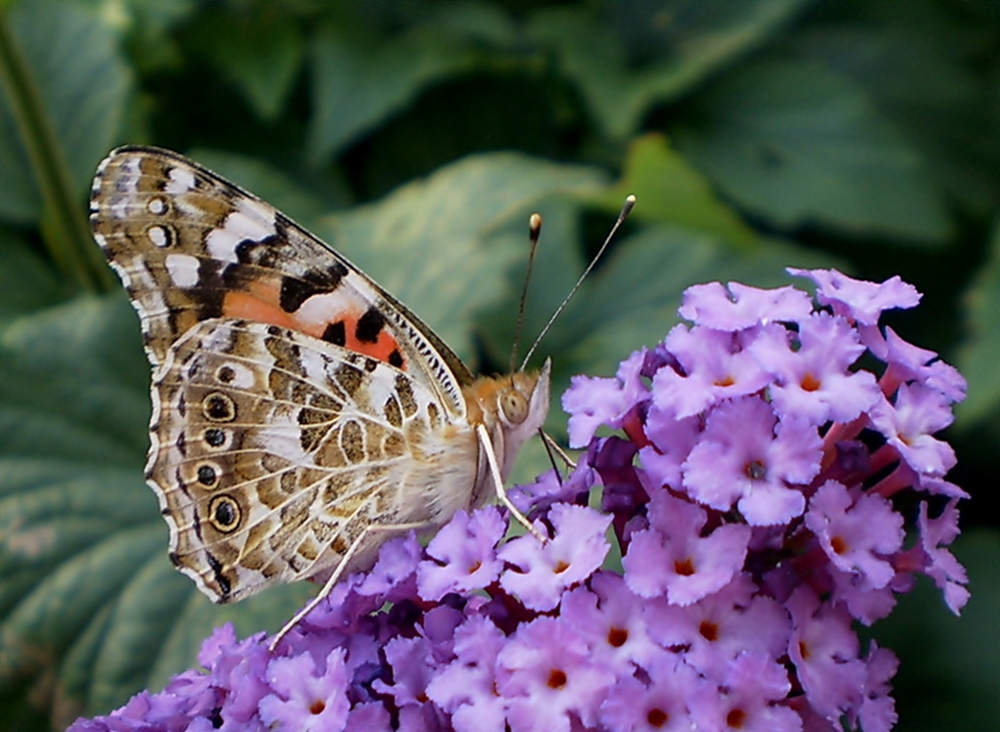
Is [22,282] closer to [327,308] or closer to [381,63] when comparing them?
[381,63]

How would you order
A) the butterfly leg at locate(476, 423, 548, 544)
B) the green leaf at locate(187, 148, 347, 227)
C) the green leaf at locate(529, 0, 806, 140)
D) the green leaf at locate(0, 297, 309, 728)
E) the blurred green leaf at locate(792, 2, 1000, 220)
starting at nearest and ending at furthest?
the butterfly leg at locate(476, 423, 548, 544)
the green leaf at locate(0, 297, 309, 728)
the green leaf at locate(187, 148, 347, 227)
the green leaf at locate(529, 0, 806, 140)
the blurred green leaf at locate(792, 2, 1000, 220)

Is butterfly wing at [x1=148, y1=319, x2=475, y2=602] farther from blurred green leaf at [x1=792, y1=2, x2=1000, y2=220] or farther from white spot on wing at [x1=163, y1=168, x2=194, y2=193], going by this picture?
blurred green leaf at [x1=792, y1=2, x2=1000, y2=220]

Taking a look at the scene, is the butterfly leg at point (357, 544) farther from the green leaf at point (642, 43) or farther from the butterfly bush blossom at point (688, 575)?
the green leaf at point (642, 43)

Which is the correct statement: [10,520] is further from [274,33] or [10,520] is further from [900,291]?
[900,291]

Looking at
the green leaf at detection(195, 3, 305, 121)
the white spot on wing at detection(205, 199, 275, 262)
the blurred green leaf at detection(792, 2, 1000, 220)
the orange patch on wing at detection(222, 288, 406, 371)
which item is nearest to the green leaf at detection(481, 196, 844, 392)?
the blurred green leaf at detection(792, 2, 1000, 220)

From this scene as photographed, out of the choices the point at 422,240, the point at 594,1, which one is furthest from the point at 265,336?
the point at 594,1

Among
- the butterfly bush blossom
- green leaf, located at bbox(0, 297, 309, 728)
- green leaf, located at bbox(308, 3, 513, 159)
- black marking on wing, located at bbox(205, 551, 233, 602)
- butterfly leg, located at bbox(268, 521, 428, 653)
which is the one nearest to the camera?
the butterfly bush blossom

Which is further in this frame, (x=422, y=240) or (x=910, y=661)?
(x=422, y=240)
